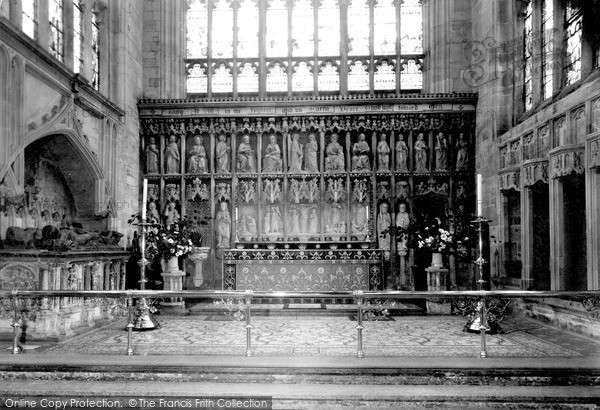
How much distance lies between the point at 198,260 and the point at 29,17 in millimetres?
5982

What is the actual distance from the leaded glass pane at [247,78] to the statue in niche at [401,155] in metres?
4.15

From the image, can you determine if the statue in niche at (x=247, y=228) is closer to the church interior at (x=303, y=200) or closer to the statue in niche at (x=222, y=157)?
the church interior at (x=303, y=200)

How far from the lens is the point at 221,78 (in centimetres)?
1488

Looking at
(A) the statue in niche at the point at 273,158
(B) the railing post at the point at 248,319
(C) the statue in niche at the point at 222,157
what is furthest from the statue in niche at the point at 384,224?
(B) the railing post at the point at 248,319

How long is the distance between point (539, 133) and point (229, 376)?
7441 millimetres

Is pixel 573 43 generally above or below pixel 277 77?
below

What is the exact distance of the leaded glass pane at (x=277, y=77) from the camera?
582 inches

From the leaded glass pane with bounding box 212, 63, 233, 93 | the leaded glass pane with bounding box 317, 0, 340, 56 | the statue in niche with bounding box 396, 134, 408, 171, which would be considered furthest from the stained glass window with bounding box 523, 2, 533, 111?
the leaded glass pane with bounding box 212, 63, 233, 93

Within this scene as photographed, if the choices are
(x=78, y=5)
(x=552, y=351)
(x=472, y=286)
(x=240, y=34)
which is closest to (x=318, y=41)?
(x=240, y=34)

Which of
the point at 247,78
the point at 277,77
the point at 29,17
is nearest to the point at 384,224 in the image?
the point at 277,77

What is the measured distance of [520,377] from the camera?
5.55 meters

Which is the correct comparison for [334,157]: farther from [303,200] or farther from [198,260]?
[198,260]

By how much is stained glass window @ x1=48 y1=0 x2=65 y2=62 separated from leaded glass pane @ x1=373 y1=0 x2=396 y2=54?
793cm

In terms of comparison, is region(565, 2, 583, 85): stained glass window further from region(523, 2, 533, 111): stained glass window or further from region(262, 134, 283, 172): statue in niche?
region(262, 134, 283, 172): statue in niche
